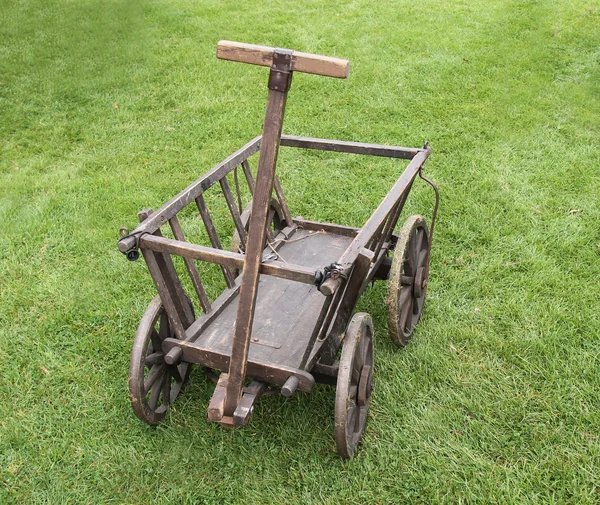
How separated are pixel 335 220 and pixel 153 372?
2.43 metres

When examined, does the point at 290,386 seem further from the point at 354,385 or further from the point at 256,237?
the point at 256,237

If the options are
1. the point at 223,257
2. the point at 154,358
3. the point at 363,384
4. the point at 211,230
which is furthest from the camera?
the point at 211,230

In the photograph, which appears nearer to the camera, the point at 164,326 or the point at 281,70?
the point at 281,70

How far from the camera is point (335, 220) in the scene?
16.7 ft

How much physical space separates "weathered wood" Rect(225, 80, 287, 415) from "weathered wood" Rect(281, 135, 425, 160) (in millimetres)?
1549

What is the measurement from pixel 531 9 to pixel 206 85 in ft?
18.0

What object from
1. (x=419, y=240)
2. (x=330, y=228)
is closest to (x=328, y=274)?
(x=419, y=240)

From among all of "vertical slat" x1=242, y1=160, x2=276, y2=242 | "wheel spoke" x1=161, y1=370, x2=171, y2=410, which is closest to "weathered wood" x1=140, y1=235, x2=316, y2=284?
"wheel spoke" x1=161, y1=370, x2=171, y2=410

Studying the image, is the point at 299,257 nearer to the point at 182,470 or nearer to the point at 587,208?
the point at 182,470

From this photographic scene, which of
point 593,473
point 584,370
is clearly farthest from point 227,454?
point 584,370

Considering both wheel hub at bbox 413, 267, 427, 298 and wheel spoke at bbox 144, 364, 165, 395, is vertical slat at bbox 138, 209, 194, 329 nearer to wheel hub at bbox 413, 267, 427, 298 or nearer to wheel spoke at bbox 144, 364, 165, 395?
wheel spoke at bbox 144, 364, 165, 395

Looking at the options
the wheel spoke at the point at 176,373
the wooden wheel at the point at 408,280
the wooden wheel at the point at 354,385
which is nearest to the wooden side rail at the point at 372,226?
the wooden wheel at the point at 408,280

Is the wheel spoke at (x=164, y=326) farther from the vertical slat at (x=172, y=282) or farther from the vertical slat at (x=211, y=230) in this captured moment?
the vertical slat at (x=211, y=230)

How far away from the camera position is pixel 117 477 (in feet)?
9.81
